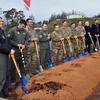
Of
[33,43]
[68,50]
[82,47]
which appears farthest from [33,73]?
[82,47]

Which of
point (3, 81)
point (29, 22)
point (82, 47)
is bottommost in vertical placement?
point (82, 47)

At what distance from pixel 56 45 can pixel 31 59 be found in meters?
3.00

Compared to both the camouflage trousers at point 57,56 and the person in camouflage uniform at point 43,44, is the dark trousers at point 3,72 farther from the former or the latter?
the camouflage trousers at point 57,56

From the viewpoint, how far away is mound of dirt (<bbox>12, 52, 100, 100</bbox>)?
31.5ft

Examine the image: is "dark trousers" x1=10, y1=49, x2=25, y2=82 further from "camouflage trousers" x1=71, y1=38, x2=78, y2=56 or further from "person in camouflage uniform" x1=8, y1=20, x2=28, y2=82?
"camouflage trousers" x1=71, y1=38, x2=78, y2=56

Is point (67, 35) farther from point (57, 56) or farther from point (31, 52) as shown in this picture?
point (31, 52)

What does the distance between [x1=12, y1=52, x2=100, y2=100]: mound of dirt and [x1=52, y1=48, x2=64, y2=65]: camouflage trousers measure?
289 cm

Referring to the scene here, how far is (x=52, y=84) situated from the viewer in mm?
10328

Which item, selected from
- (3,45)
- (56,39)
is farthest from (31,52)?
(3,45)

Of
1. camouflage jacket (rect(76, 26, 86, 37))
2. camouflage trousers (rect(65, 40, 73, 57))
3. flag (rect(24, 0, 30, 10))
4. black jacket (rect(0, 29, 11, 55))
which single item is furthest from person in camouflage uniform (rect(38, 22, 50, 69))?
camouflage jacket (rect(76, 26, 86, 37))

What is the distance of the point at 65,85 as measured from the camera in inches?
410

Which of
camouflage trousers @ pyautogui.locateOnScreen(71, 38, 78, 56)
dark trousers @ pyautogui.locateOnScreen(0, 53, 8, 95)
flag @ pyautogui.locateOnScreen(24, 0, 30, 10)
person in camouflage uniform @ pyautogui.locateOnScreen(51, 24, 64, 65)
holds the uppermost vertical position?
flag @ pyautogui.locateOnScreen(24, 0, 30, 10)

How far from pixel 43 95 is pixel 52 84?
2.76 feet

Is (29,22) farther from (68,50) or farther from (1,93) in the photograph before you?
(68,50)
